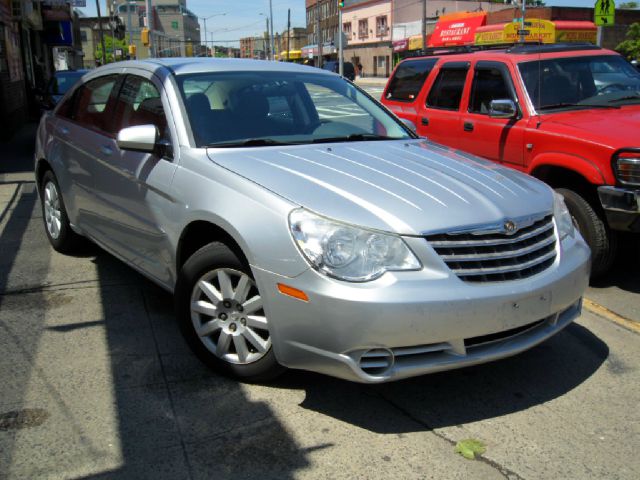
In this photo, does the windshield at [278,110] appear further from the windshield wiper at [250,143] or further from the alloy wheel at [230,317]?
the alloy wheel at [230,317]

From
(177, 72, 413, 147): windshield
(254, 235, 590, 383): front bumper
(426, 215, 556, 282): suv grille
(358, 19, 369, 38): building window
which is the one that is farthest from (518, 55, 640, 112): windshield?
(358, 19, 369, 38): building window

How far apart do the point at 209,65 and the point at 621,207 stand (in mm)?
3099

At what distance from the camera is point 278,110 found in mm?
4379

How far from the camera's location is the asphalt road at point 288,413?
2.81 m

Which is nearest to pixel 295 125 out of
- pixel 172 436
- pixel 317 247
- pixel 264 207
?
pixel 264 207

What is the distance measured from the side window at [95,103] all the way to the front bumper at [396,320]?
247 centimetres

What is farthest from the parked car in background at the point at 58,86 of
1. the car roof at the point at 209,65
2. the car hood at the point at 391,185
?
the car hood at the point at 391,185

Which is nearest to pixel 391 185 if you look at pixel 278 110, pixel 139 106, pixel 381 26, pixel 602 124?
pixel 278 110

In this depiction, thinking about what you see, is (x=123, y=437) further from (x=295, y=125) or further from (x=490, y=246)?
(x=295, y=125)

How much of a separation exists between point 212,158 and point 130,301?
5.43 ft

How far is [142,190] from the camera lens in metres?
4.04

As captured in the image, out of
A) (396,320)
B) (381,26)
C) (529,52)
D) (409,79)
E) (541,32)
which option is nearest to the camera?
(396,320)

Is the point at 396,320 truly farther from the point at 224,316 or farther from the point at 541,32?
the point at 541,32

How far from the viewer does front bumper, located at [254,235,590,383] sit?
2.83 meters
